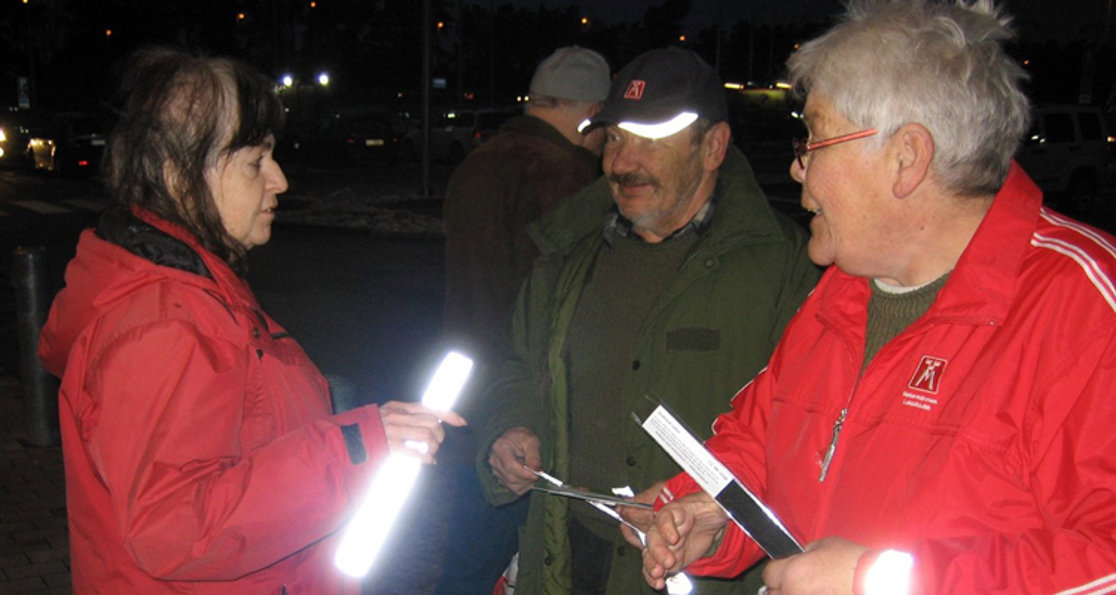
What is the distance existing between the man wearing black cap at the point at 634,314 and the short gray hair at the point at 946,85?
0.94 metres

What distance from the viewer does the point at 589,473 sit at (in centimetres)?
309

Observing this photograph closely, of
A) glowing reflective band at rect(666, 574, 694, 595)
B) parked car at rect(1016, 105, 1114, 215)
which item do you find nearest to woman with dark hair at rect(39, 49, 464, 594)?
glowing reflective band at rect(666, 574, 694, 595)

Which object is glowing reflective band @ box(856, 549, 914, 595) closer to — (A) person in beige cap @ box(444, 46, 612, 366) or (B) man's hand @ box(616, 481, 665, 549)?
(B) man's hand @ box(616, 481, 665, 549)

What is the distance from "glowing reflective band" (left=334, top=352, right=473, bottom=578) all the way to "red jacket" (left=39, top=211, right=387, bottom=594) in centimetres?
5

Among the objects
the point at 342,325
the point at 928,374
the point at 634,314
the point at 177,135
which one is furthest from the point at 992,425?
the point at 342,325

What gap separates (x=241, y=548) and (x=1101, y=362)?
5.42ft

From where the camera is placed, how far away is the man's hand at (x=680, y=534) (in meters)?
2.22

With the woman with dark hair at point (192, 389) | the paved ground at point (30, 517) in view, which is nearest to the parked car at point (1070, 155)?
the paved ground at point (30, 517)

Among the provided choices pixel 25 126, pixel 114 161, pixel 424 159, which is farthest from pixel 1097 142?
pixel 25 126

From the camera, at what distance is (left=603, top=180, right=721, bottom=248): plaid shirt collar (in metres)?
3.16

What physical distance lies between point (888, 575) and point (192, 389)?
1.36 metres

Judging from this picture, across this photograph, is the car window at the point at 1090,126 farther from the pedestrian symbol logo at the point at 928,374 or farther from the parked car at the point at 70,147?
the parked car at the point at 70,147

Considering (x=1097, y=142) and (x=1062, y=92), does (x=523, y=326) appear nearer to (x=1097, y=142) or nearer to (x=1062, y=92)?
(x=1097, y=142)

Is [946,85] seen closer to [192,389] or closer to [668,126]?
[668,126]
